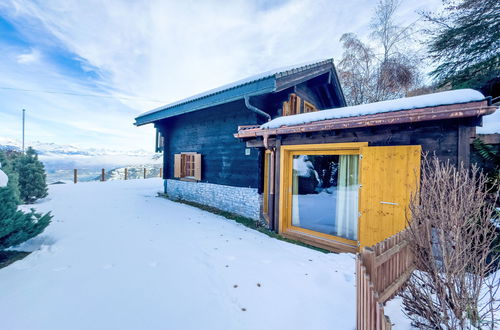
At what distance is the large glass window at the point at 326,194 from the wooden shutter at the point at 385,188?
0.43 metres

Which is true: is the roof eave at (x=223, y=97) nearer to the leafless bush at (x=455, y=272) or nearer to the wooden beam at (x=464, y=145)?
the wooden beam at (x=464, y=145)

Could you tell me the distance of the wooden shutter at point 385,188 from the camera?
3.18 m

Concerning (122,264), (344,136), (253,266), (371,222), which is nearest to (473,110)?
(344,136)

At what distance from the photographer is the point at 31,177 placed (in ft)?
27.7

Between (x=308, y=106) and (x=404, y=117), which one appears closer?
(x=404, y=117)

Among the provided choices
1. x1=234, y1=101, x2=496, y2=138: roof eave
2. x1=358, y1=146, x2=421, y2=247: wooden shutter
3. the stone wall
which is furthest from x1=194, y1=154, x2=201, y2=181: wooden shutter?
x1=358, y1=146, x2=421, y2=247: wooden shutter

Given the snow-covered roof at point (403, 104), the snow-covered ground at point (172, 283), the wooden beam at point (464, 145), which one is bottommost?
the snow-covered ground at point (172, 283)

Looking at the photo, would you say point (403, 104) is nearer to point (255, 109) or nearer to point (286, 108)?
point (255, 109)

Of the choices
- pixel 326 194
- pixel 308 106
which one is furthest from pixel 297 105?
pixel 326 194

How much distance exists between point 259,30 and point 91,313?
9976mm

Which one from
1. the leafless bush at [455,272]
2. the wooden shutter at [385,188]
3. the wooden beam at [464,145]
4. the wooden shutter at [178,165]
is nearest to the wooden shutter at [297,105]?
the wooden shutter at [385,188]

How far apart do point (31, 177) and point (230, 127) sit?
853 cm

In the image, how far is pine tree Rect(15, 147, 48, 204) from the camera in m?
8.22

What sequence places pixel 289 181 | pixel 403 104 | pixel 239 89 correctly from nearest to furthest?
1. pixel 403 104
2. pixel 289 181
3. pixel 239 89
